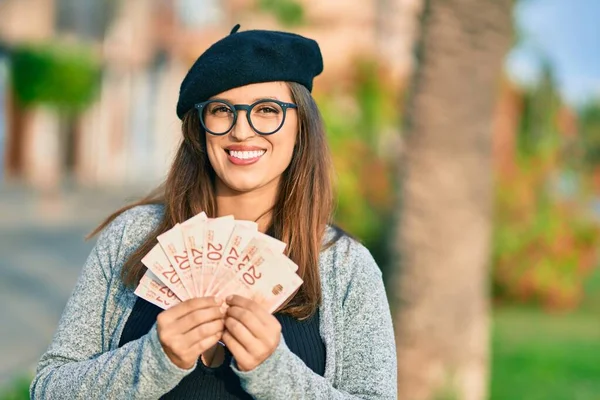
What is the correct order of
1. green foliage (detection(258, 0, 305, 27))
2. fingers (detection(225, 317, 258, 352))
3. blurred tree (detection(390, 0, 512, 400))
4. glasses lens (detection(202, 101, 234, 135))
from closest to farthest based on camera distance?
1. fingers (detection(225, 317, 258, 352))
2. glasses lens (detection(202, 101, 234, 135))
3. blurred tree (detection(390, 0, 512, 400))
4. green foliage (detection(258, 0, 305, 27))

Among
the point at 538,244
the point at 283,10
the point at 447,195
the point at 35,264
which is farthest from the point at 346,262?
the point at 283,10

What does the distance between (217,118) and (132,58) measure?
30774 mm

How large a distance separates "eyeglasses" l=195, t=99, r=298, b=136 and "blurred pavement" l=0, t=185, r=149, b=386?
0.63 m

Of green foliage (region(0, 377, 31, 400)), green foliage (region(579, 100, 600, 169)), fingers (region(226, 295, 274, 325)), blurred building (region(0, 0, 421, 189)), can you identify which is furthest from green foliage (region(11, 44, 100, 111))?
green foliage (region(579, 100, 600, 169))

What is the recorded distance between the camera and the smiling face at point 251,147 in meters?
2.17

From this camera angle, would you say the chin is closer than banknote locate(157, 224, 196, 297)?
No

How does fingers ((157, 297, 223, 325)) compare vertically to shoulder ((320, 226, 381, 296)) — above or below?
below

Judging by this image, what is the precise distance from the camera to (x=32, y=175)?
24859 millimetres

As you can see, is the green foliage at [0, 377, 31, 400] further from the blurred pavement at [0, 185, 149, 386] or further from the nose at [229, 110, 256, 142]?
the nose at [229, 110, 256, 142]

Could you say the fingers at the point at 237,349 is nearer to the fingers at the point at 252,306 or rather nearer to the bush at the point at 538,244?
the fingers at the point at 252,306

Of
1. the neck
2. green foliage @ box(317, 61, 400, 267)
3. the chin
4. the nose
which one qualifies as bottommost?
green foliage @ box(317, 61, 400, 267)

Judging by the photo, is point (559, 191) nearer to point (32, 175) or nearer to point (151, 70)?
point (32, 175)

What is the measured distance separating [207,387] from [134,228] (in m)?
0.49

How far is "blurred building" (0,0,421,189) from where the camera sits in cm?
2306
